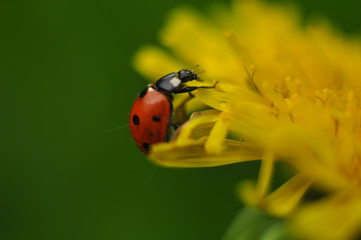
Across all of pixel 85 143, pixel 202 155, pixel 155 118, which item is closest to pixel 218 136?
pixel 202 155

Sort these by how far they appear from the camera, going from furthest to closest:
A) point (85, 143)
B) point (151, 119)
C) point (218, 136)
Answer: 1. point (85, 143)
2. point (151, 119)
3. point (218, 136)

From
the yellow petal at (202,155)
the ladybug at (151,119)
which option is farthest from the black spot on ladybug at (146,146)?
the yellow petal at (202,155)

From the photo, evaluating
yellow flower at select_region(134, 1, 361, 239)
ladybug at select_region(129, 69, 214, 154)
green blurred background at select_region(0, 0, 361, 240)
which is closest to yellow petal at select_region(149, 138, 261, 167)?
yellow flower at select_region(134, 1, 361, 239)

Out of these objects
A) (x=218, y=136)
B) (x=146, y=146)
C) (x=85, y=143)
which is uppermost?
(x=218, y=136)

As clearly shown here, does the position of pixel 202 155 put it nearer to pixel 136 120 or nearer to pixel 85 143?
pixel 136 120

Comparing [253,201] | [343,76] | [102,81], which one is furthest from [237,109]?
[102,81]

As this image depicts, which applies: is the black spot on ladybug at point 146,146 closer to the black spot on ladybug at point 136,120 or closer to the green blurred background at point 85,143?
the black spot on ladybug at point 136,120
